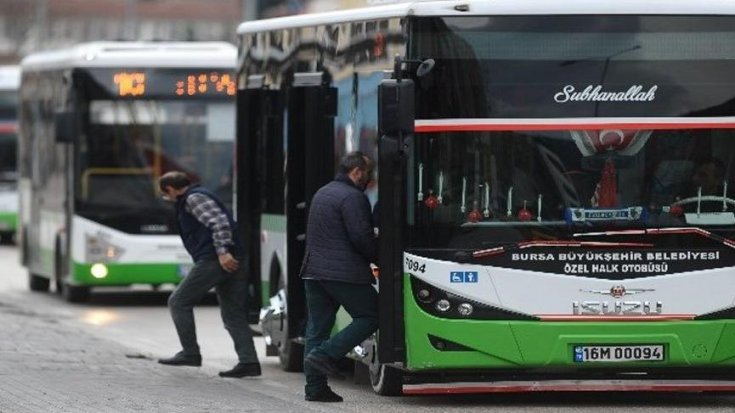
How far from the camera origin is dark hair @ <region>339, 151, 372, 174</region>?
47.7 ft

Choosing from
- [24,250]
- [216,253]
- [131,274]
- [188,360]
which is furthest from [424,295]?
[24,250]

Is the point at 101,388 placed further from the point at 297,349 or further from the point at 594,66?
the point at 594,66

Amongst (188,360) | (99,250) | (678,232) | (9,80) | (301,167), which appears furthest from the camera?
(9,80)

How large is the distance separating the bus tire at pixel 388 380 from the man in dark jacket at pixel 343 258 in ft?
1.19

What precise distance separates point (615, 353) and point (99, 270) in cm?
1340

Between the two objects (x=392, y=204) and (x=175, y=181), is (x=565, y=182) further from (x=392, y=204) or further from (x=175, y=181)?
(x=175, y=181)

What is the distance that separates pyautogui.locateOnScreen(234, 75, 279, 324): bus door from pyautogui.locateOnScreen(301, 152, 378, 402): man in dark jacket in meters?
3.68

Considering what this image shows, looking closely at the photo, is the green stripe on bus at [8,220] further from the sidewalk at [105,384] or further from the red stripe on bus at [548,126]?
the red stripe on bus at [548,126]

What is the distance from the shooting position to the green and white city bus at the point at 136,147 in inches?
1057

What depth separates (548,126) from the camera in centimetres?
1424

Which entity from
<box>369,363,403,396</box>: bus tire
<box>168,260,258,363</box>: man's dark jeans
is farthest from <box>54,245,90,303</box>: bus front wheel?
<box>369,363,403,396</box>: bus tire

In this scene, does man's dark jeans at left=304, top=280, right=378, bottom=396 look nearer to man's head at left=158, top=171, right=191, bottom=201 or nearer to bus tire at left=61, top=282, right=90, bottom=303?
man's head at left=158, top=171, right=191, bottom=201

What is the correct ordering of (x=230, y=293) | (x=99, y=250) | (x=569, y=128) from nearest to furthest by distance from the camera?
(x=569, y=128) → (x=230, y=293) → (x=99, y=250)

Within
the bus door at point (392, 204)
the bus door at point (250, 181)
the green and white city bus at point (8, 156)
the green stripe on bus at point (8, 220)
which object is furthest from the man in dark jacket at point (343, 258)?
the green stripe on bus at point (8, 220)
